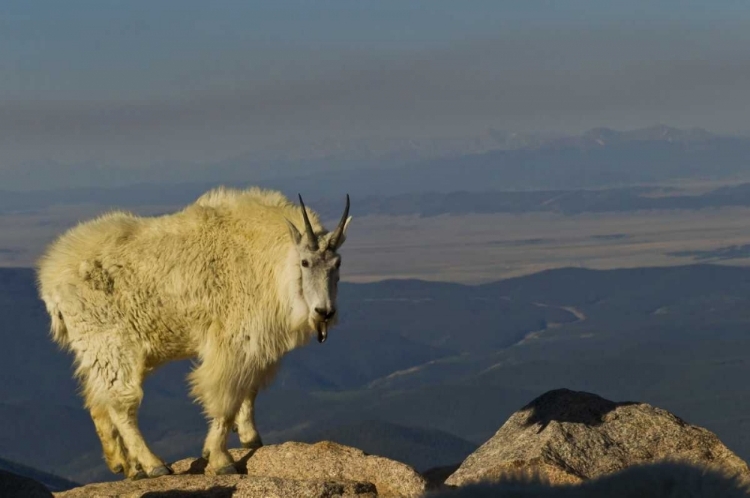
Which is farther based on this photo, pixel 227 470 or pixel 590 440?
pixel 227 470

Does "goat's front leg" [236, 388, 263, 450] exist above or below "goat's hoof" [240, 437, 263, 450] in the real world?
above

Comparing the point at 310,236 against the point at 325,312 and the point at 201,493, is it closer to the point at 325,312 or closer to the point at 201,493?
the point at 325,312

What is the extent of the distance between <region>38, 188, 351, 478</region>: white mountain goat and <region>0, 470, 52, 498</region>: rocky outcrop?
3.29 metres

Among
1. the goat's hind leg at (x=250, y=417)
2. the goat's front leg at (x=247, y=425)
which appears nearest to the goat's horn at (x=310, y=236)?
the goat's hind leg at (x=250, y=417)

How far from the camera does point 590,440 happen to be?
13.6 m

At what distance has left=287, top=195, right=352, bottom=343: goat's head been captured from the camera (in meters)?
14.5

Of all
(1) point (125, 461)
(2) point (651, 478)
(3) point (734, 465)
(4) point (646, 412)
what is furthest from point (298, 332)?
(2) point (651, 478)

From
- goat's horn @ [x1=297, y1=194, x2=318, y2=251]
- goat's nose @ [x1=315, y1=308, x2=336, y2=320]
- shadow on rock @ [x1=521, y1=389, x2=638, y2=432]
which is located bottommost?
shadow on rock @ [x1=521, y1=389, x2=638, y2=432]

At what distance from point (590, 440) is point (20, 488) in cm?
591

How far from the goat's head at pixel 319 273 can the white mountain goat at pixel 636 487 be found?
9699mm

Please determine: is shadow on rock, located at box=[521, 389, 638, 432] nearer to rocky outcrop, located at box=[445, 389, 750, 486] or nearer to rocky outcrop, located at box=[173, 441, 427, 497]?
rocky outcrop, located at box=[445, 389, 750, 486]

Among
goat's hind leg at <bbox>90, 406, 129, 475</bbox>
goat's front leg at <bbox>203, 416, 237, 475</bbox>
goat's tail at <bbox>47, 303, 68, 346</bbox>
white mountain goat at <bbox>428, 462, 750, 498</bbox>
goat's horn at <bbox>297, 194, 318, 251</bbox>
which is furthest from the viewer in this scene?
goat's tail at <bbox>47, 303, 68, 346</bbox>

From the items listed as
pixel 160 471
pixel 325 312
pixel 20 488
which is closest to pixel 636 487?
pixel 20 488

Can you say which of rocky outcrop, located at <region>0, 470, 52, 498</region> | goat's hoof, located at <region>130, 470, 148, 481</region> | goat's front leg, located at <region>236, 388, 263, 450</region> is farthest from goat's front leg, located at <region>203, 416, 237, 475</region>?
rocky outcrop, located at <region>0, 470, 52, 498</region>
